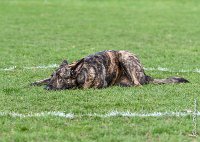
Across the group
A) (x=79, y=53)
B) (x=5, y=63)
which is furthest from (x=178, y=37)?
(x=5, y=63)

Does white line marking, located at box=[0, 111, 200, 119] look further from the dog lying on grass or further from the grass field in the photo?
the dog lying on grass

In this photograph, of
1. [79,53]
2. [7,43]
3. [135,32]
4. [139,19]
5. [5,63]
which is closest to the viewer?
[5,63]

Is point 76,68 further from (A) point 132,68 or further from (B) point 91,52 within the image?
(B) point 91,52

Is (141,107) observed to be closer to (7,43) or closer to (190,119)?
(190,119)

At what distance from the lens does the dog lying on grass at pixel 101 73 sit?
36.0 feet

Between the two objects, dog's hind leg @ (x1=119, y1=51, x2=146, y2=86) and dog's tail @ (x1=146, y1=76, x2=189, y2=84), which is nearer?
dog's hind leg @ (x1=119, y1=51, x2=146, y2=86)

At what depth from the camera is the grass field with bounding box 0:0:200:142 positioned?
824 cm

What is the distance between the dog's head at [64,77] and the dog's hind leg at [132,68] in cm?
95

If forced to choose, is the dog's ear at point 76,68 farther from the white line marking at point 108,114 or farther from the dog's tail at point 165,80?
the white line marking at point 108,114

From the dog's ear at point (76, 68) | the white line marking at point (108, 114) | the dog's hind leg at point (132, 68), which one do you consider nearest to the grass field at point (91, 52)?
the white line marking at point (108, 114)

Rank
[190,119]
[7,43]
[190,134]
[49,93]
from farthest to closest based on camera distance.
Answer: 1. [7,43]
2. [49,93]
3. [190,119]
4. [190,134]

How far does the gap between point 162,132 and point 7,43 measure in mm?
11993

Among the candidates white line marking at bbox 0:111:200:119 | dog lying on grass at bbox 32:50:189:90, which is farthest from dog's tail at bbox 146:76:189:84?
white line marking at bbox 0:111:200:119

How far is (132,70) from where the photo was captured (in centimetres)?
1135
